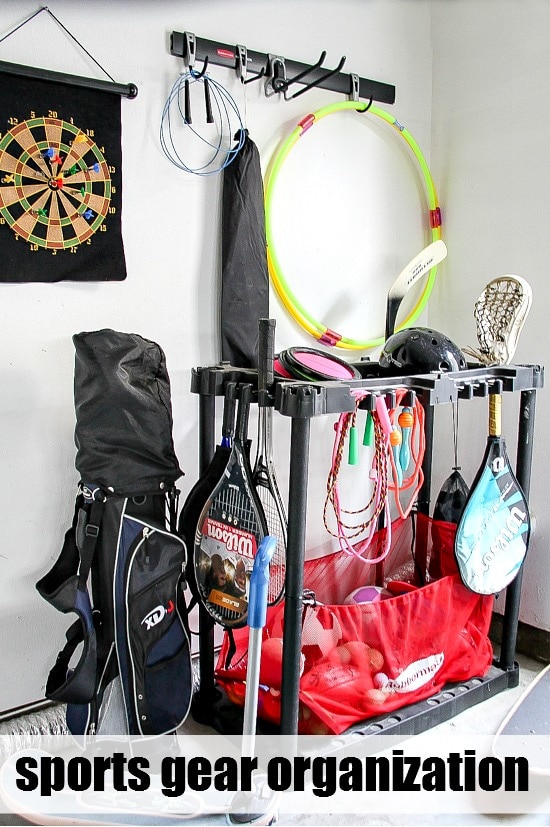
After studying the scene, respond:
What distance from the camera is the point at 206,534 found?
189 cm

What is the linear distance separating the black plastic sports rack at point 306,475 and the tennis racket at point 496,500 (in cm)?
8

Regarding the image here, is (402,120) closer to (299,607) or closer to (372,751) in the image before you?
(299,607)

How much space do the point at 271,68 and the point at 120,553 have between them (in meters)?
1.43

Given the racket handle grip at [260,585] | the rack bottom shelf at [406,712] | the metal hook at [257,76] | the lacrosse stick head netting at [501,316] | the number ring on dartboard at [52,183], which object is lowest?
the rack bottom shelf at [406,712]

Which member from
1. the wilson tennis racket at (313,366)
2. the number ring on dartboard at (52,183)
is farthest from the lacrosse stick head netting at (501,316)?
the number ring on dartboard at (52,183)

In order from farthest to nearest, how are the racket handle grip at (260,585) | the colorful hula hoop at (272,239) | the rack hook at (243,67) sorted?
the colorful hula hoop at (272,239) < the rack hook at (243,67) < the racket handle grip at (260,585)

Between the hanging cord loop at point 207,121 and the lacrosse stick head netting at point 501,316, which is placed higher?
the hanging cord loop at point 207,121

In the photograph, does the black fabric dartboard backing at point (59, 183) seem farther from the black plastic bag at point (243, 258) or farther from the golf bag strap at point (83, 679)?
the golf bag strap at point (83, 679)

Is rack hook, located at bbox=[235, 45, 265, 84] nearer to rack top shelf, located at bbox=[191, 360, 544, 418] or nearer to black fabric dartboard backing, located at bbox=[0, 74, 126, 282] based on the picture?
black fabric dartboard backing, located at bbox=[0, 74, 126, 282]

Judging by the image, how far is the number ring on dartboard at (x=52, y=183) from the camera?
184 centimetres

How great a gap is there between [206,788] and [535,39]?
226cm

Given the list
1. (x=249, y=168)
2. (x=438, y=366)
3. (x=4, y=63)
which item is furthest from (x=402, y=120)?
(x=4, y=63)

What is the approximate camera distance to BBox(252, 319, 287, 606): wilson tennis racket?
1.71 meters

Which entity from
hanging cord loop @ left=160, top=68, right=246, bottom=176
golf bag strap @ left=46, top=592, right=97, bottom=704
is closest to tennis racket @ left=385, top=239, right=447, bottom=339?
hanging cord loop @ left=160, top=68, right=246, bottom=176
